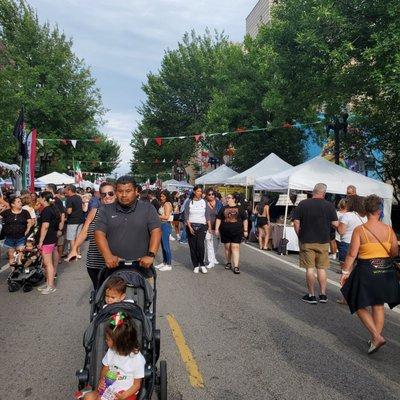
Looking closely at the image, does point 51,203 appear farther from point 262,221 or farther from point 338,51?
point 338,51

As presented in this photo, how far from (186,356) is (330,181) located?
10.7m

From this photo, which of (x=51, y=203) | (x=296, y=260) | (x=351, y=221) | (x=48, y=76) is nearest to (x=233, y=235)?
(x=351, y=221)

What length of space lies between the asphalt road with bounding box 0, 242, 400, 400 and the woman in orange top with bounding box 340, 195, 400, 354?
0.40m

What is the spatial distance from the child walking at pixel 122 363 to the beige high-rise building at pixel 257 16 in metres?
46.2

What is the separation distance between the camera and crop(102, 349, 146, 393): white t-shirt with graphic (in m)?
3.19

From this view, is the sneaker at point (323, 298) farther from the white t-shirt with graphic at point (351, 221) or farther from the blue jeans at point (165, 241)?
the blue jeans at point (165, 241)

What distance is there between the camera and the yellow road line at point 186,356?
14.0 feet

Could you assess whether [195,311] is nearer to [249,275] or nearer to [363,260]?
[363,260]

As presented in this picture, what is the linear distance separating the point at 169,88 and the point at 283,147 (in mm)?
18801

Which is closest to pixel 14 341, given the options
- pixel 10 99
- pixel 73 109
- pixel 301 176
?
pixel 301 176

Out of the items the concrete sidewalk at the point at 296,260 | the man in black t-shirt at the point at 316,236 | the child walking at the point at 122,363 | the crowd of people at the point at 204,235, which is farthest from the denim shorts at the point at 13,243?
the concrete sidewalk at the point at 296,260

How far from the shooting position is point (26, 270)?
27.0 feet

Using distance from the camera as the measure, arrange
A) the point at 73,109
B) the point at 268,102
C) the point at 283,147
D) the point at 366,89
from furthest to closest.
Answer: the point at 73,109 → the point at 283,147 → the point at 268,102 → the point at 366,89

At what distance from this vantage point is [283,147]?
30.5 metres
